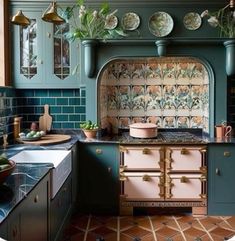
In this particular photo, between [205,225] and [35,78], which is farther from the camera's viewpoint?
[35,78]

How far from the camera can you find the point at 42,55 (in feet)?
11.7

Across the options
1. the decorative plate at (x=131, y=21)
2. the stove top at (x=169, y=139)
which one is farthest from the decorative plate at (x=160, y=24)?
the stove top at (x=169, y=139)

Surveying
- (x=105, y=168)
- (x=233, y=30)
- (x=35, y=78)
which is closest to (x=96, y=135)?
(x=105, y=168)

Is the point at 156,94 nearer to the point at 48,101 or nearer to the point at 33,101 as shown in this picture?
the point at 48,101

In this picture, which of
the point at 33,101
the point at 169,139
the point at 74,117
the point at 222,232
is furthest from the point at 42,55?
the point at 222,232

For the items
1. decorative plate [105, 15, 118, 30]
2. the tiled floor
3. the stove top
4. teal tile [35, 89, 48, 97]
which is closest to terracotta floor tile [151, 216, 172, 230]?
the tiled floor

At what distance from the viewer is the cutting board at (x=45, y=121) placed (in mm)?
3732

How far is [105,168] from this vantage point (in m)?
3.36

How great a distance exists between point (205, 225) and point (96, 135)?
145cm

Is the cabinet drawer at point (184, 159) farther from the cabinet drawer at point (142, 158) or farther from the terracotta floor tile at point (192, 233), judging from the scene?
the terracotta floor tile at point (192, 233)

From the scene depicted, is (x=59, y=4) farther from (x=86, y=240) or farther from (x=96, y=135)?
(x=86, y=240)

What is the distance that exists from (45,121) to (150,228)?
5.56ft

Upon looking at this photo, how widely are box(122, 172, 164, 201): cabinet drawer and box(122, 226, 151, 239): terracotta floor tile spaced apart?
1.22 ft

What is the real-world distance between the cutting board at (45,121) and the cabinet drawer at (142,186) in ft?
3.57
